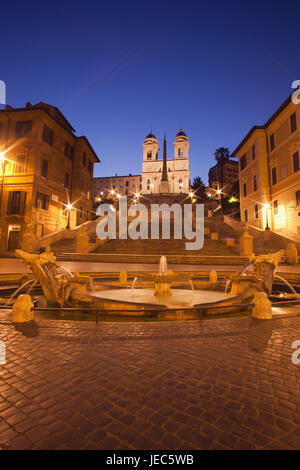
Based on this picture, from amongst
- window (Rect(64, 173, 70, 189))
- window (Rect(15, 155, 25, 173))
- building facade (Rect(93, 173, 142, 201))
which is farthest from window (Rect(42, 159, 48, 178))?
building facade (Rect(93, 173, 142, 201))

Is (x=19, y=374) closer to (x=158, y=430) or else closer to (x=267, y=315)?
(x=158, y=430)

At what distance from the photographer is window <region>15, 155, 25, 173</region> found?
26.9 m

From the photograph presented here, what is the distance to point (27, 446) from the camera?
67.6 inches

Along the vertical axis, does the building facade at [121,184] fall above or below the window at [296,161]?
above

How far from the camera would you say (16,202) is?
26.0 metres

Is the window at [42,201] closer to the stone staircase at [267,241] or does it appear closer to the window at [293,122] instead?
the stone staircase at [267,241]

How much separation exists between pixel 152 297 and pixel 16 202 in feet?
81.5

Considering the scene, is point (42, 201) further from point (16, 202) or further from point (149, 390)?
point (149, 390)

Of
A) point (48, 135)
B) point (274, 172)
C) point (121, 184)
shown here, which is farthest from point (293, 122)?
point (121, 184)

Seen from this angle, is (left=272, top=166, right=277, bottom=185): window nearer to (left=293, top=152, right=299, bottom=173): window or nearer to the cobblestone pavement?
(left=293, top=152, right=299, bottom=173): window

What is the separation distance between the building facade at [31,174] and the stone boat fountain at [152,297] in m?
19.0

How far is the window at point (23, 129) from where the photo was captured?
2786 cm

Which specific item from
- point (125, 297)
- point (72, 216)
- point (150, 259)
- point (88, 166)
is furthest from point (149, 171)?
point (125, 297)

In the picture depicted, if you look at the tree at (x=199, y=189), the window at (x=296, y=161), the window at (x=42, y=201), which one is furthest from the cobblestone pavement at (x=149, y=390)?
the tree at (x=199, y=189)
